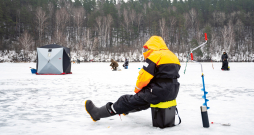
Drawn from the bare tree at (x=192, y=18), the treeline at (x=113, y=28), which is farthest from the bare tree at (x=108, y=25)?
the bare tree at (x=192, y=18)

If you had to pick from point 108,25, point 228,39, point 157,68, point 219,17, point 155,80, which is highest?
point 219,17

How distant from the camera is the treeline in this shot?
1820 inches

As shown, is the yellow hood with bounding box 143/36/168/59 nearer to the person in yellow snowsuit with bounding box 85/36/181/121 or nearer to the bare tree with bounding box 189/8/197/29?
the person in yellow snowsuit with bounding box 85/36/181/121

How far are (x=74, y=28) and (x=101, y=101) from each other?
54.8m

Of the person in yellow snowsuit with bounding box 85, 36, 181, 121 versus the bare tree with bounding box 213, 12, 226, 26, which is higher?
the bare tree with bounding box 213, 12, 226, 26

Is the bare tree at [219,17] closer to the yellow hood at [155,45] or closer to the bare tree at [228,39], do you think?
the bare tree at [228,39]

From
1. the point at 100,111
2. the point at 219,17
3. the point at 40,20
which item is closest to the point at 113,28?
the point at 40,20

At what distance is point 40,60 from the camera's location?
41.9ft

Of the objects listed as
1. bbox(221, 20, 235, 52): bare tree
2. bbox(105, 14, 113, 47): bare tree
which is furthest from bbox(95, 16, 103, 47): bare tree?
bbox(221, 20, 235, 52): bare tree

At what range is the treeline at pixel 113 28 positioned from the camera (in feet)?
152

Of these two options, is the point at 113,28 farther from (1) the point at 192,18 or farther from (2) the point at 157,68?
(2) the point at 157,68

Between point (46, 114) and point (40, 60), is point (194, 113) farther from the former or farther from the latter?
point (40, 60)

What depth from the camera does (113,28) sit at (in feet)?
182

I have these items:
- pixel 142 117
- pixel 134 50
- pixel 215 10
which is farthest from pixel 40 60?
pixel 215 10
